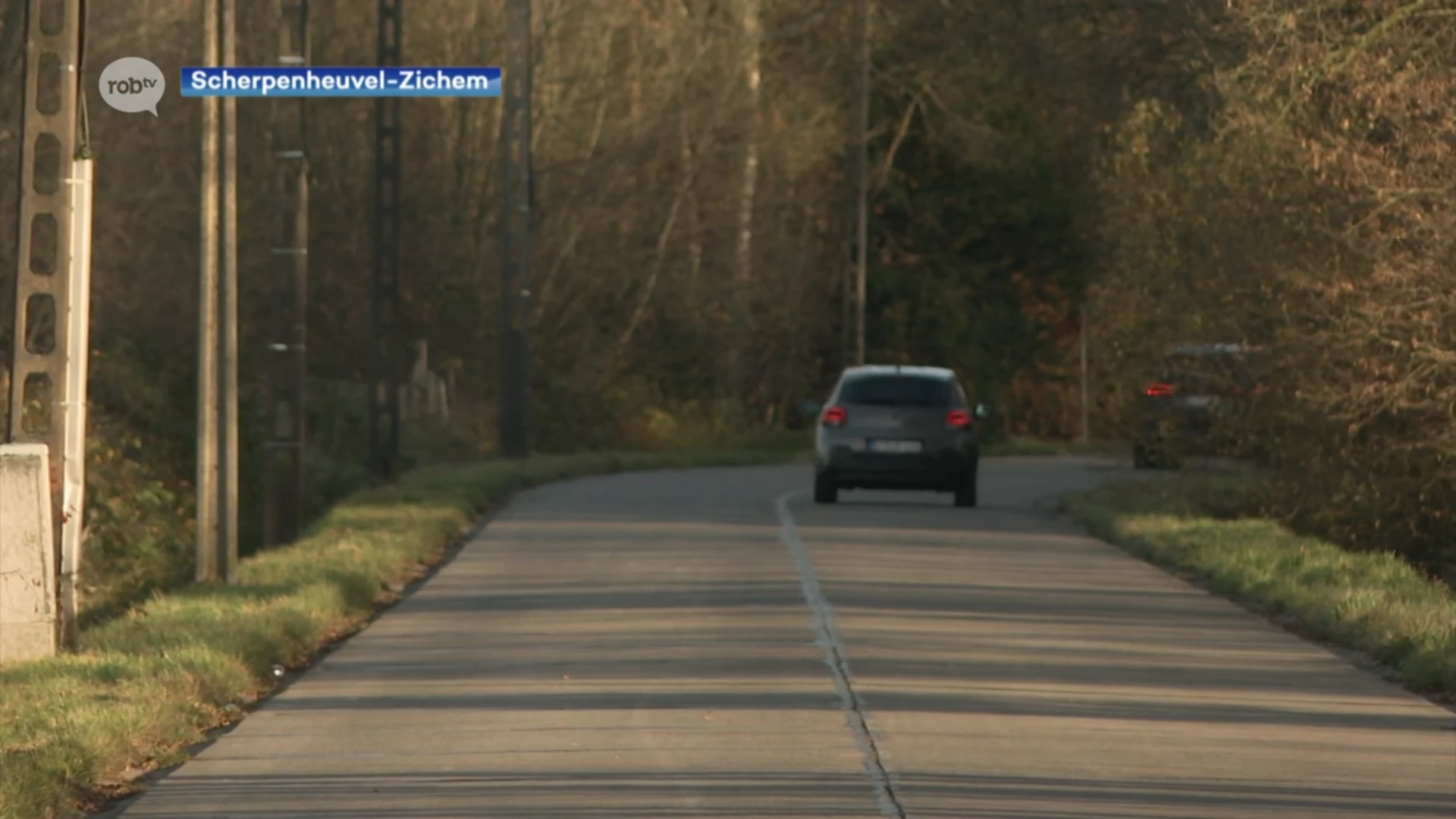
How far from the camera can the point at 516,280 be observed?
1805 inches

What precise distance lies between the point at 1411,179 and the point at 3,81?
1667 cm

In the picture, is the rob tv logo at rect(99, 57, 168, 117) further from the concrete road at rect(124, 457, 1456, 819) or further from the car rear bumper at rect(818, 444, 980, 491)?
the car rear bumper at rect(818, 444, 980, 491)

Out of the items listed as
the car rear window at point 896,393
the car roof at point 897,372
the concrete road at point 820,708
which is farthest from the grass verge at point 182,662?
the car roof at point 897,372

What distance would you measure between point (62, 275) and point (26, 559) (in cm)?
164

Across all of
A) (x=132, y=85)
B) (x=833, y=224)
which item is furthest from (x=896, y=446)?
(x=833, y=224)

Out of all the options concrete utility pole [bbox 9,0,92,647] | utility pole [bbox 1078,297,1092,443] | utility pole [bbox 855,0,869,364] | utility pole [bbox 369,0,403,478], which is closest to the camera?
concrete utility pole [bbox 9,0,92,647]

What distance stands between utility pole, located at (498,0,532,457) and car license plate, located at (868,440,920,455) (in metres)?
12.7

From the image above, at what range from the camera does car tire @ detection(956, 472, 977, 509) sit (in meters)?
33.3

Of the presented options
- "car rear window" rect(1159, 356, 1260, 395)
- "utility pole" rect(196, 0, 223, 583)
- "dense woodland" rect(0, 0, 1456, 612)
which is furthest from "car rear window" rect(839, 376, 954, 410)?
"utility pole" rect(196, 0, 223, 583)

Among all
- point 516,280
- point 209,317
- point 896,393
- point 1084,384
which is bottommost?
point 1084,384

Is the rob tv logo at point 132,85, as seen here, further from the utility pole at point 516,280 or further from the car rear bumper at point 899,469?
the utility pole at point 516,280

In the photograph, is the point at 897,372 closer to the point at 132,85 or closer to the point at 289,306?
the point at 289,306

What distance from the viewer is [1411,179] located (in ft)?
78.6

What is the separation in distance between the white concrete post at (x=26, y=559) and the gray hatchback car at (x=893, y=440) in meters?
17.1
